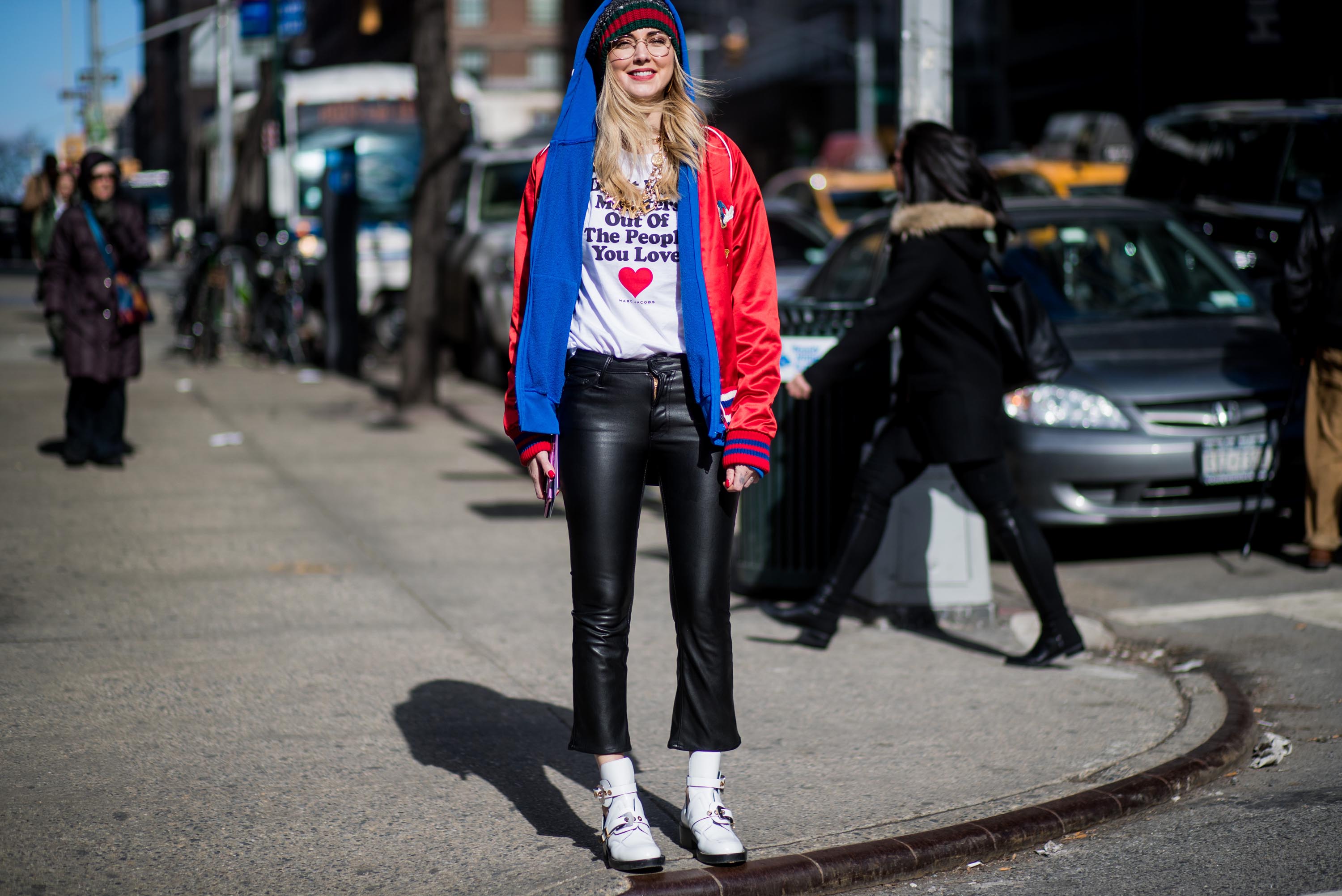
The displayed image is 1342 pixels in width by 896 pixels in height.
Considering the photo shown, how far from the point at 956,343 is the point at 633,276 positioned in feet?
Answer: 7.20

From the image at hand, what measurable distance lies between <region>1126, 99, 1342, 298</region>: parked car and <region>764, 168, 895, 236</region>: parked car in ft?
17.3

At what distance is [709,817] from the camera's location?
3.57 m

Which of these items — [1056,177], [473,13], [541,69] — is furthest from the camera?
[541,69]

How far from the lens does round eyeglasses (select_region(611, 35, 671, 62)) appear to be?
3.42 m

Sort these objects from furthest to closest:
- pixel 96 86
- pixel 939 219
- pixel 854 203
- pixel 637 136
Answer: pixel 96 86, pixel 854 203, pixel 939 219, pixel 637 136

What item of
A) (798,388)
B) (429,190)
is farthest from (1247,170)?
(798,388)

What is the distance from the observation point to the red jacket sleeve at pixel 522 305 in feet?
11.4

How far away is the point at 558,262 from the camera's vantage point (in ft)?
11.2

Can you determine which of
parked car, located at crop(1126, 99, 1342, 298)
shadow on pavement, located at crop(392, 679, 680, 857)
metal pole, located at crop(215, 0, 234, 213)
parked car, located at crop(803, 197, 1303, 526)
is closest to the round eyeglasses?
shadow on pavement, located at crop(392, 679, 680, 857)

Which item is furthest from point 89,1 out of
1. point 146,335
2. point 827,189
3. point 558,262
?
point 558,262

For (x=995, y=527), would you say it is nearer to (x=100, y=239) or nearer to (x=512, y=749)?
(x=512, y=749)

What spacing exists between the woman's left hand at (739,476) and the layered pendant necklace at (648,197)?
60 centimetres

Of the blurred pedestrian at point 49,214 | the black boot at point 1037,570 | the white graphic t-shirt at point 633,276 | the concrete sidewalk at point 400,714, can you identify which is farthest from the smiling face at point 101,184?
the white graphic t-shirt at point 633,276

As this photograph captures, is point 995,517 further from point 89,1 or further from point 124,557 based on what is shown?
point 89,1
